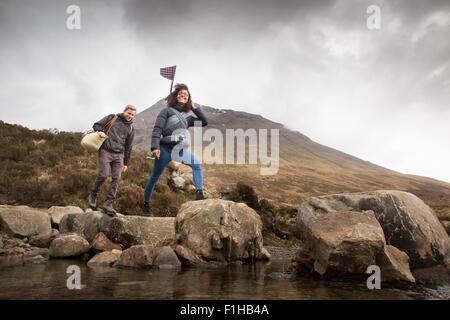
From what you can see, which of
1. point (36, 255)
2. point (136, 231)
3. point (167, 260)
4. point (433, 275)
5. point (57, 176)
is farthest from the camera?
point (57, 176)

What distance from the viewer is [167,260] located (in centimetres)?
612

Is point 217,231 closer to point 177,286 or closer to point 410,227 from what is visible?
point 177,286

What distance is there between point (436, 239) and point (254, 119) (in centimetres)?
14876

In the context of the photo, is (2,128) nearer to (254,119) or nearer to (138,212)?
(138,212)

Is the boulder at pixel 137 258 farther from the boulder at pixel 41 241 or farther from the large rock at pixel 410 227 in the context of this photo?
the large rock at pixel 410 227

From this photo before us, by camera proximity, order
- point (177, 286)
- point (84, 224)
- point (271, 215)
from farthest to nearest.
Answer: point (271, 215) < point (84, 224) < point (177, 286)

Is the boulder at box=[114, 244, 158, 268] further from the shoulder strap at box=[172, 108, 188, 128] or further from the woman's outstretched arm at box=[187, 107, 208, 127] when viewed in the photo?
the woman's outstretched arm at box=[187, 107, 208, 127]

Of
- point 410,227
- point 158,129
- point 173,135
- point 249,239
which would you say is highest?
point 158,129

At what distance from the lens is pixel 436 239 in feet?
19.7

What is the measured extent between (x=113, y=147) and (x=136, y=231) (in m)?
1.86

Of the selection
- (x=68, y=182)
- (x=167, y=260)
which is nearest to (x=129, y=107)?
(x=167, y=260)

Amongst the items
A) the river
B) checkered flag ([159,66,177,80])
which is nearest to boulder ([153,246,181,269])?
the river

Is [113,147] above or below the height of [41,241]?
above
